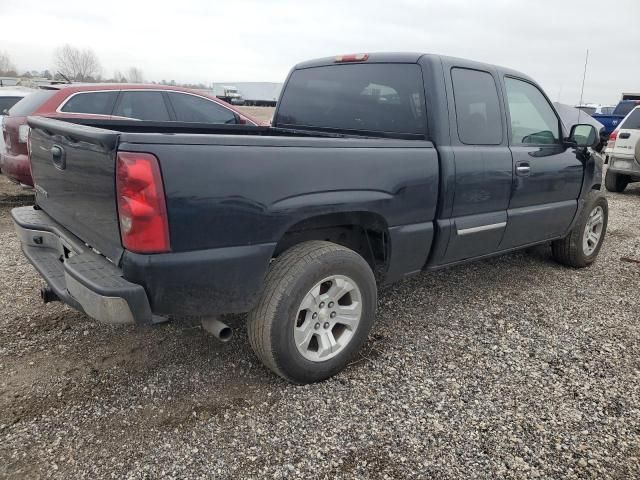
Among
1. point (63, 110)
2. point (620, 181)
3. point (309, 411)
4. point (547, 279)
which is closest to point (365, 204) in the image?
point (309, 411)

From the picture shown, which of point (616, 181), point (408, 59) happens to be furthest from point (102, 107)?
point (616, 181)

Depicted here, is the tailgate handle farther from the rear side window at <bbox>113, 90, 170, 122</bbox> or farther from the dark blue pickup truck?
the rear side window at <bbox>113, 90, 170, 122</bbox>

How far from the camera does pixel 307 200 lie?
2.51m

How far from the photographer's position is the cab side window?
12.7ft

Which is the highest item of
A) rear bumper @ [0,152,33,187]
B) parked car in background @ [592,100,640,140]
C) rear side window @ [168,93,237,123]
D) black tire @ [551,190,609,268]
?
rear side window @ [168,93,237,123]

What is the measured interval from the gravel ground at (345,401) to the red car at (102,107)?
287 centimetres

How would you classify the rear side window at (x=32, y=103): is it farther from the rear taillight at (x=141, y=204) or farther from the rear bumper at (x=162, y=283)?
the rear taillight at (x=141, y=204)

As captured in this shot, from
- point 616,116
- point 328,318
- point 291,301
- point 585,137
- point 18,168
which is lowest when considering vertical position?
point 328,318

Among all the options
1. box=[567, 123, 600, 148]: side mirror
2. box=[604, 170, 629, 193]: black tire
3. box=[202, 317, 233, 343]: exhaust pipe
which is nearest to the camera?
box=[202, 317, 233, 343]: exhaust pipe

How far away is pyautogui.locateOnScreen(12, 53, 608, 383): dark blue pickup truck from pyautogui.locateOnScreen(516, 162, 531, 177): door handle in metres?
0.02

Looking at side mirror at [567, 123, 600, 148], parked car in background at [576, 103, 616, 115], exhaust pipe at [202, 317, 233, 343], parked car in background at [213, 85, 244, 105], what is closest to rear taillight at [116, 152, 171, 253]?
exhaust pipe at [202, 317, 233, 343]

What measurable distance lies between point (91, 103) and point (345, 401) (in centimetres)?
530

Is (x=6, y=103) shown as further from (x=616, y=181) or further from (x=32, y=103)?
(x=616, y=181)

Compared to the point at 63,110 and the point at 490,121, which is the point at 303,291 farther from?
the point at 63,110
